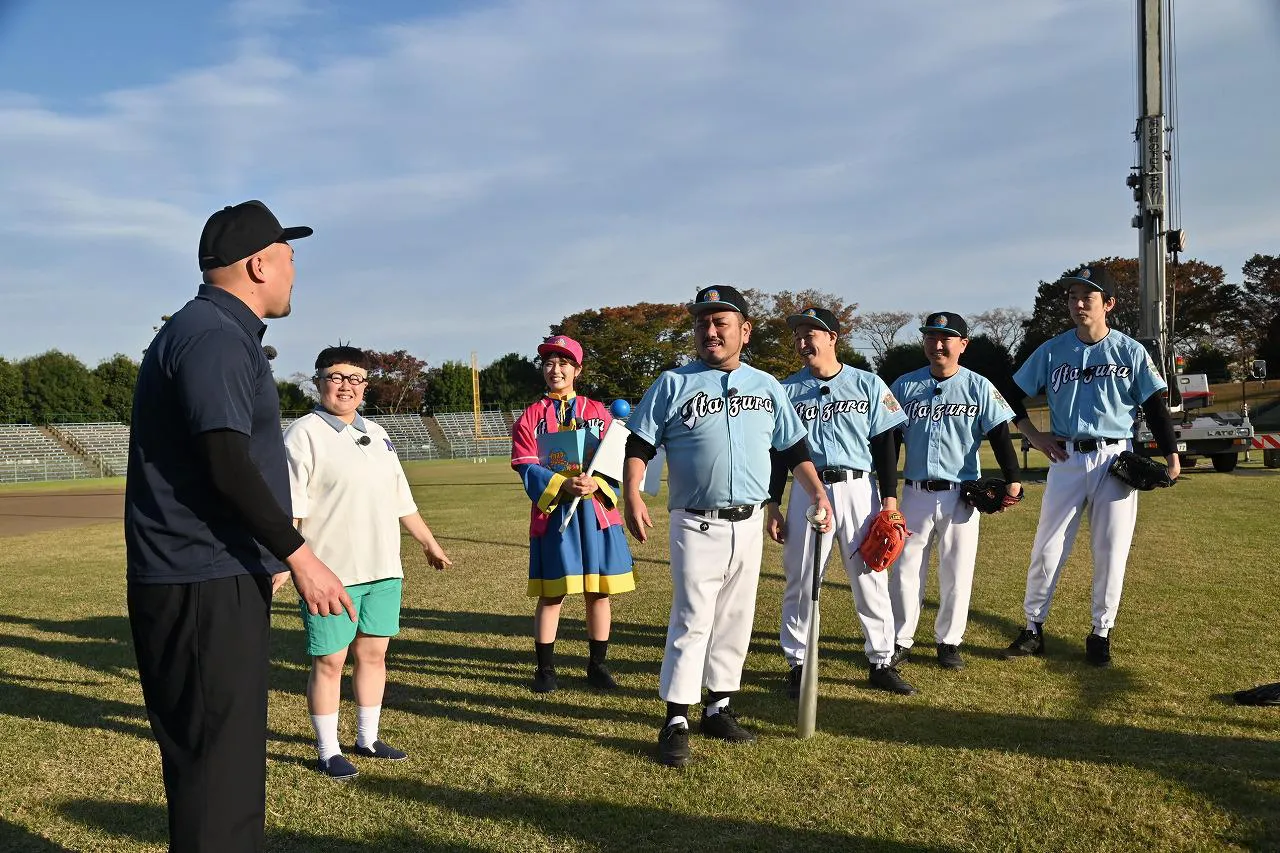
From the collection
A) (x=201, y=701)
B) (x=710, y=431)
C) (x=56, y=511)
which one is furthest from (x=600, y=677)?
(x=56, y=511)

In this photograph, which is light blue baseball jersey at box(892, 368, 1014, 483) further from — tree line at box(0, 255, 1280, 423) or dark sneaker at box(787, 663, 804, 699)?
tree line at box(0, 255, 1280, 423)

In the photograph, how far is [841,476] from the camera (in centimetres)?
580

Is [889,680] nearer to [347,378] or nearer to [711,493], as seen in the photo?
[711,493]

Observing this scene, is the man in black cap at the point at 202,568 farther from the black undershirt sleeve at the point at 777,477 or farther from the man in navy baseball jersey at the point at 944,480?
the man in navy baseball jersey at the point at 944,480

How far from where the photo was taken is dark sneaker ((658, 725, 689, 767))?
4.36 meters

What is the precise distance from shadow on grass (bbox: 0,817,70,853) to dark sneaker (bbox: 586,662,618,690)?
2.97 metres

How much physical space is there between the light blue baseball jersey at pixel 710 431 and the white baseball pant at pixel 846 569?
3.44 ft

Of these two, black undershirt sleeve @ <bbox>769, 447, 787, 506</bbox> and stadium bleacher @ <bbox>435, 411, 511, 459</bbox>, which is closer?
black undershirt sleeve @ <bbox>769, 447, 787, 506</bbox>

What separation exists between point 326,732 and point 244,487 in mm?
2274

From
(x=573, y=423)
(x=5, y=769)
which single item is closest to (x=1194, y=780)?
(x=573, y=423)

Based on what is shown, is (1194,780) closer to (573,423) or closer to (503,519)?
(573,423)

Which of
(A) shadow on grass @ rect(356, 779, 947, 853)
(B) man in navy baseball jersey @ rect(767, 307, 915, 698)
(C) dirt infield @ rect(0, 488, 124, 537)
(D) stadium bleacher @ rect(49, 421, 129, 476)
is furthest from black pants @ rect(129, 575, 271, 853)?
(D) stadium bleacher @ rect(49, 421, 129, 476)

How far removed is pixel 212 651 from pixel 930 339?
508cm

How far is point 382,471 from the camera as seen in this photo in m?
4.64
